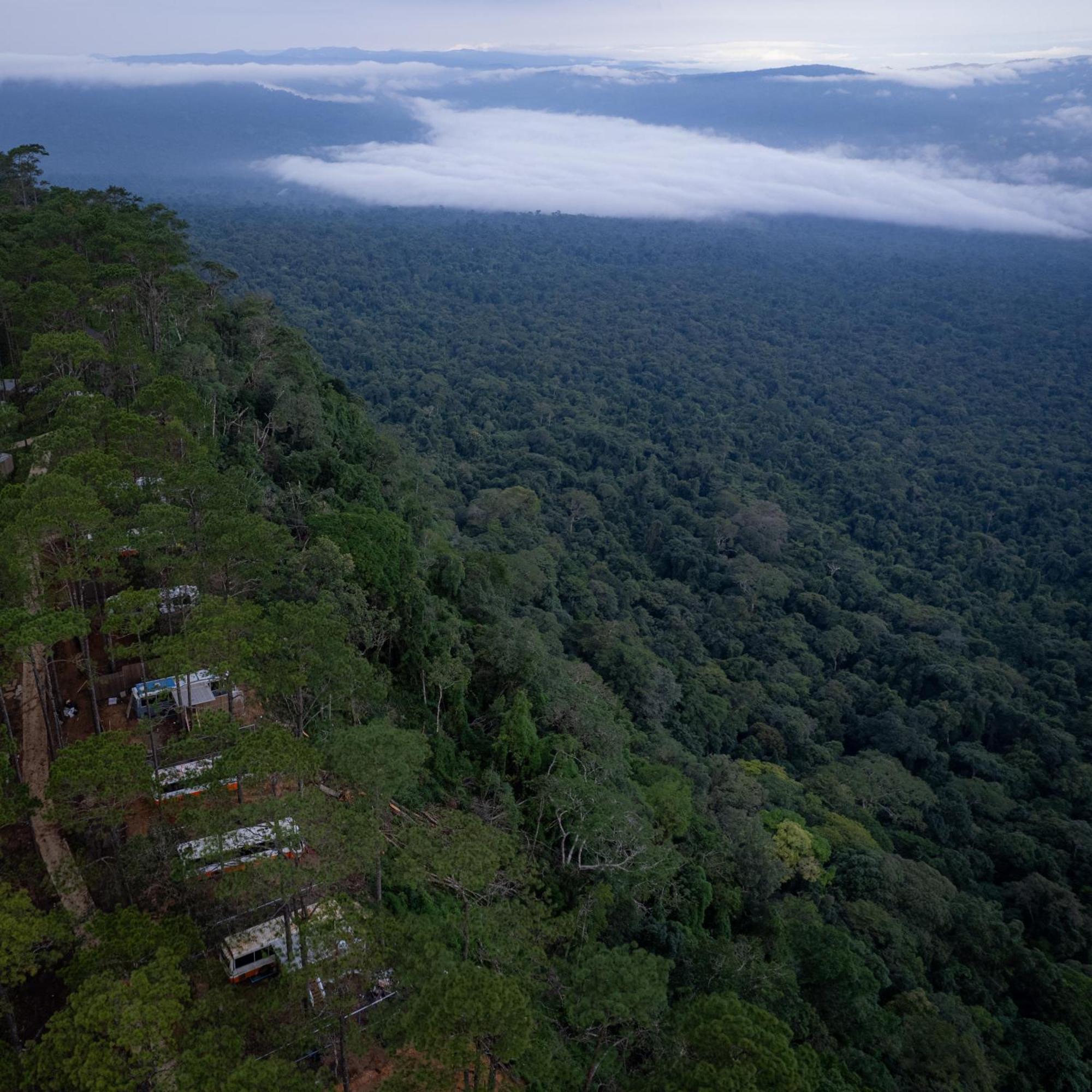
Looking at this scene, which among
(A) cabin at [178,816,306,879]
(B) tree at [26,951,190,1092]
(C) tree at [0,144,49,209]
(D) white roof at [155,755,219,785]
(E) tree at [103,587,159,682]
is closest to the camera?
(B) tree at [26,951,190,1092]

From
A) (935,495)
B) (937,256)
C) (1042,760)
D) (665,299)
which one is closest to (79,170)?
(665,299)

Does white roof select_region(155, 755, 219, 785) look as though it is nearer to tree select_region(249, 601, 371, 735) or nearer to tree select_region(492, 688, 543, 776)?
tree select_region(249, 601, 371, 735)

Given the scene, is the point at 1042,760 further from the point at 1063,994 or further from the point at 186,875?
the point at 186,875

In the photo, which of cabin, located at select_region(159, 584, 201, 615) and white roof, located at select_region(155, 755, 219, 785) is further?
cabin, located at select_region(159, 584, 201, 615)

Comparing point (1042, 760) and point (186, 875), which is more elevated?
point (186, 875)

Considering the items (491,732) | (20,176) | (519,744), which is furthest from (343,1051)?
(20,176)

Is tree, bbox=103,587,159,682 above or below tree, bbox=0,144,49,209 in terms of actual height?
below

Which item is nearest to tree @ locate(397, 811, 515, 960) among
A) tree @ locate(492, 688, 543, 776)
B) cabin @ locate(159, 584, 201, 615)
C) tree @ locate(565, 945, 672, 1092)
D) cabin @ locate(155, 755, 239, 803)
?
tree @ locate(565, 945, 672, 1092)
